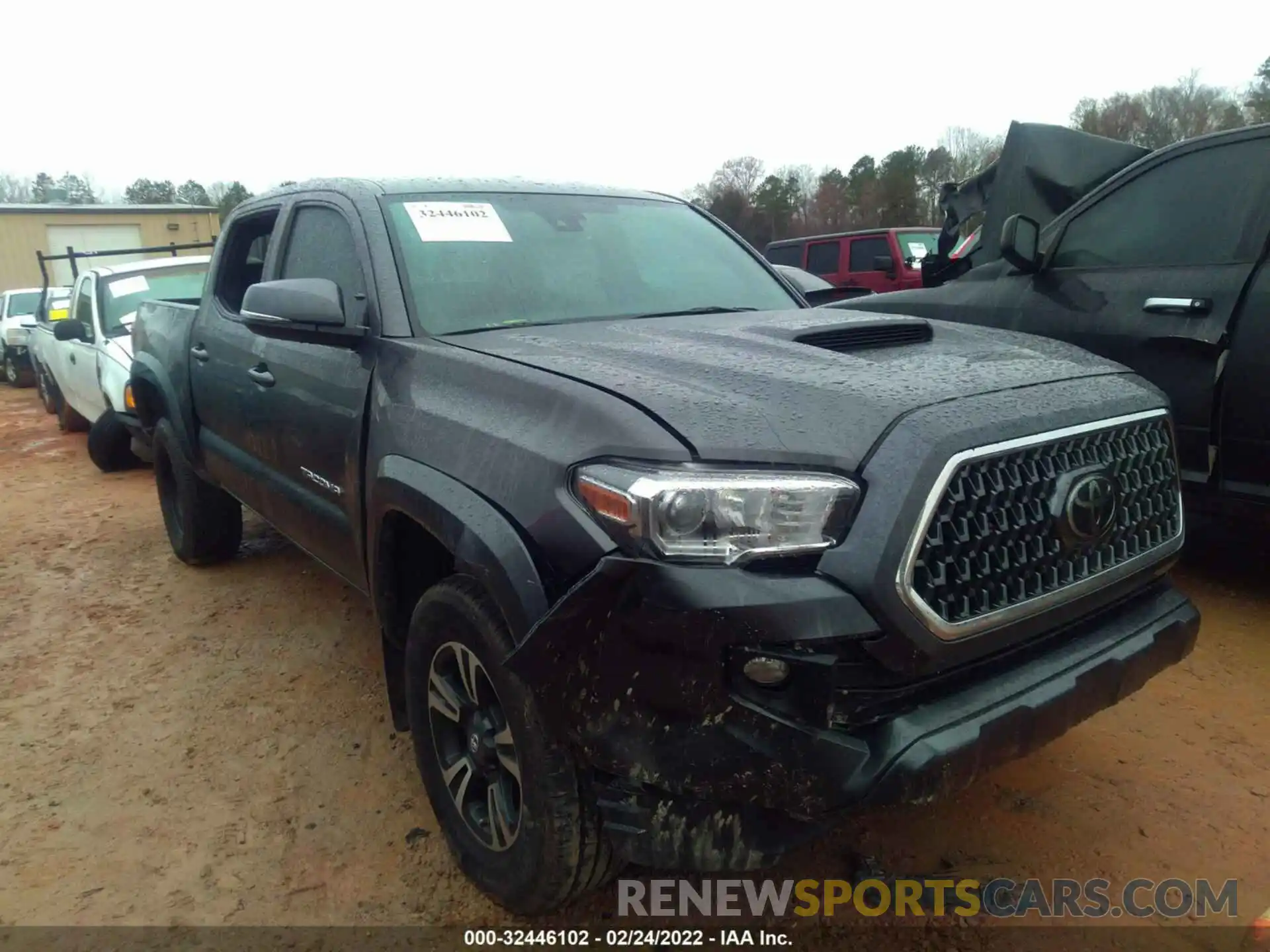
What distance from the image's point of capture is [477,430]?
2209 mm

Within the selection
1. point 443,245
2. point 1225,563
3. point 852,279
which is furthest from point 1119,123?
point 443,245

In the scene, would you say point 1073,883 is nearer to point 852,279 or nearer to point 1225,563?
point 1225,563

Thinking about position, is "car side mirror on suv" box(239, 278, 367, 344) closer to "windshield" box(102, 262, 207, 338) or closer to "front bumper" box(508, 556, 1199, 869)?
"front bumper" box(508, 556, 1199, 869)

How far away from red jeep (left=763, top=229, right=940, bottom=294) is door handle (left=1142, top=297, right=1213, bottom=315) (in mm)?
8398

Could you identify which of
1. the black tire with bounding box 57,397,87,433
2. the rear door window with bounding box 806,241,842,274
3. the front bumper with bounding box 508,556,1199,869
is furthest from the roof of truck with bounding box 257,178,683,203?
the rear door window with bounding box 806,241,842,274

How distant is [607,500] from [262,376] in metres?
→ 2.17

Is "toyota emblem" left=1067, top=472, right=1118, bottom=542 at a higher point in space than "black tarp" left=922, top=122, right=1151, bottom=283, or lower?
lower

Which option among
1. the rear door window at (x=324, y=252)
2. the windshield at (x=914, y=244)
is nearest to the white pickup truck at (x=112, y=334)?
the rear door window at (x=324, y=252)

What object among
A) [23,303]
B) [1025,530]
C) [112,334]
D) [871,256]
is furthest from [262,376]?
[23,303]

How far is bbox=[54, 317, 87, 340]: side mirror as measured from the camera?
7.55 metres

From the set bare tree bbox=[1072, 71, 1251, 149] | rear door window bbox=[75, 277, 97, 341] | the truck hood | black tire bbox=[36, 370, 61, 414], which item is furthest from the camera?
bare tree bbox=[1072, 71, 1251, 149]

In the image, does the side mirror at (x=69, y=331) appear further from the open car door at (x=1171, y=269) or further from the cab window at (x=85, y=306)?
the open car door at (x=1171, y=269)

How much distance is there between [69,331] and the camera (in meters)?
7.55

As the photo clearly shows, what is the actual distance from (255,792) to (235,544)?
2570 millimetres
